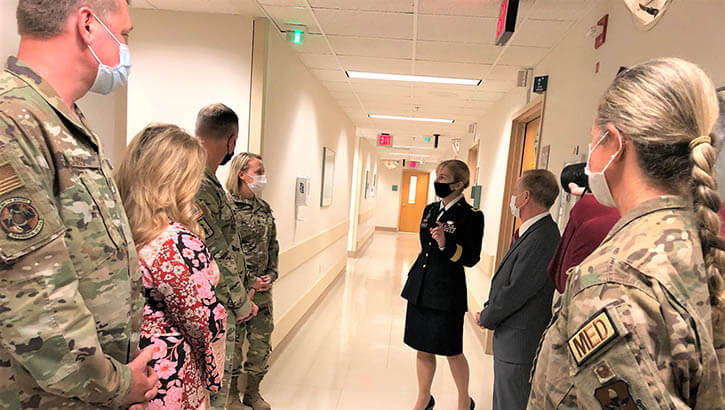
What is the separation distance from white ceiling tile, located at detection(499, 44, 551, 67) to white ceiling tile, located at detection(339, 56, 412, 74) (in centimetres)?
88

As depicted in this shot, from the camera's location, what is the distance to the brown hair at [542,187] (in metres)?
1.93

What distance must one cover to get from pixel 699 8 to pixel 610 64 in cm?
66

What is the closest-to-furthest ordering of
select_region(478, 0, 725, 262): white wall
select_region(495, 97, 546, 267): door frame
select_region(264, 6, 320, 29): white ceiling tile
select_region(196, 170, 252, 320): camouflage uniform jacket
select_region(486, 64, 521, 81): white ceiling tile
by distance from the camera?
select_region(478, 0, 725, 262): white wall < select_region(196, 170, 252, 320): camouflage uniform jacket < select_region(264, 6, 320, 29): white ceiling tile < select_region(486, 64, 521, 81): white ceiling tile < select_region(495, 97, 546, 267): door frame

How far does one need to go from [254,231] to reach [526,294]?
1.75m

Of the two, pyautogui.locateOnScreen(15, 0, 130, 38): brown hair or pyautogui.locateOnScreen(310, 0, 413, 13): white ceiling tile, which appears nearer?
pyautogui.locateOnScreen(15, 0, 130, 38): brown hair

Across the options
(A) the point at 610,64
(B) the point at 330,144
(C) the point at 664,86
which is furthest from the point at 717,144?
(B) the point at 330,144

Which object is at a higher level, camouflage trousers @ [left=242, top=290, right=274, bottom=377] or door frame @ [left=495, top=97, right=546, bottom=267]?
door frame @ [left=495, top=97, right=546, bottom=267]

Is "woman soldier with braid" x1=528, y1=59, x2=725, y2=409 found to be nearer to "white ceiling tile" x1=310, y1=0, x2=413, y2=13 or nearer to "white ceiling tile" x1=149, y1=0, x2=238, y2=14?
"white ceiling tile" x1=310, y1=0, x2=413, y2=13

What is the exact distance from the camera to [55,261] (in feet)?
2.43

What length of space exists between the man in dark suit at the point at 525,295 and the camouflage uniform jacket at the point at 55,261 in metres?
1.66

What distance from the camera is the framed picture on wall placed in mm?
5102

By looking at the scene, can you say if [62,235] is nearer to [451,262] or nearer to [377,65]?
[451,262]

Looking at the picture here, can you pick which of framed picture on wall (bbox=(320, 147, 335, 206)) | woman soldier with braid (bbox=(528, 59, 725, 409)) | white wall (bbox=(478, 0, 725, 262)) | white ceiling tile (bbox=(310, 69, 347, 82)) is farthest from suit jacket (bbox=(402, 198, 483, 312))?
framed picture on wall (bbox=(320, 147, 335, 206))

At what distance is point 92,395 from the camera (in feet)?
2.71
